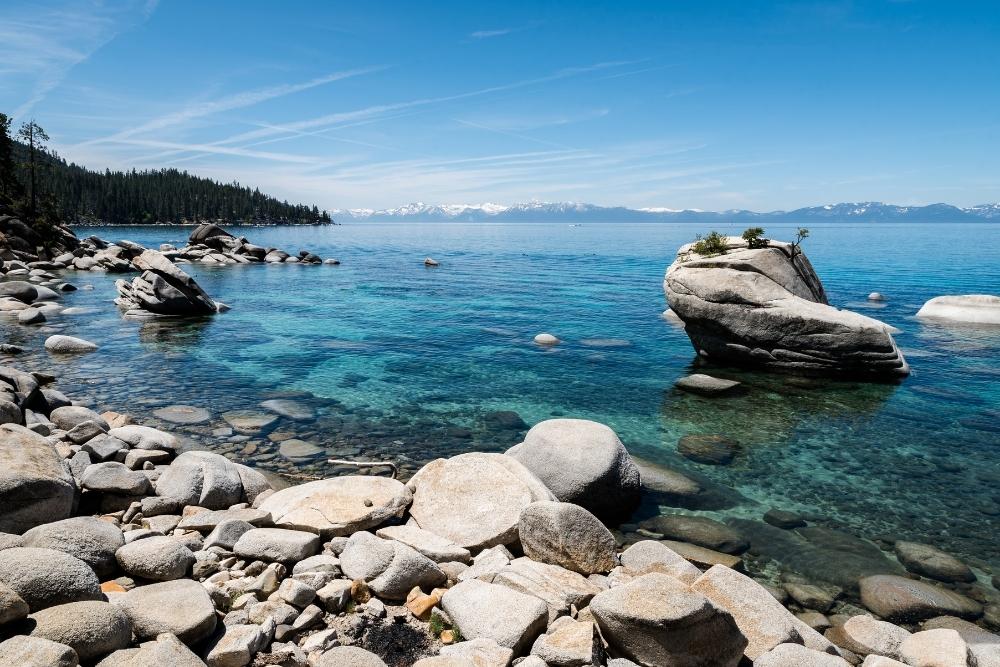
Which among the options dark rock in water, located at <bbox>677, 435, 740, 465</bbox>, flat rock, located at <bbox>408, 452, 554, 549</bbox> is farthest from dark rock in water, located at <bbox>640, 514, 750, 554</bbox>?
dark rock in water, located at <bbox>677, 435, 740, 465</bbox>

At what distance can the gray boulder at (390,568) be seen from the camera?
7746 mm

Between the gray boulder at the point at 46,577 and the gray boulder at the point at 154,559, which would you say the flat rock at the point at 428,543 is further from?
the gray boulder at the point at 46,577

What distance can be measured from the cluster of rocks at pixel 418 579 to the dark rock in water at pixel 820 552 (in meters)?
0.32

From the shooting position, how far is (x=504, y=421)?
57.0ft

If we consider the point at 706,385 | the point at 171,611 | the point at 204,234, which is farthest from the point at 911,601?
the point at 204,234

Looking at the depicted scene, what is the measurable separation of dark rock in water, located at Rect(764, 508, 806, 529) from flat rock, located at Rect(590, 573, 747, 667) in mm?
5910

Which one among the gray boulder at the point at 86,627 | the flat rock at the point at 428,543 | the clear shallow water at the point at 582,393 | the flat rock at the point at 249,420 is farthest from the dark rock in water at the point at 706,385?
the gray boulder at the point at 86,627

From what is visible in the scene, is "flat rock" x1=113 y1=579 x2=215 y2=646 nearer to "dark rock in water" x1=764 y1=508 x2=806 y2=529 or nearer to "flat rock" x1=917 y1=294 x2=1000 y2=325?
"dark rock in water" x1=764 y1=508 x2=806 y2=529

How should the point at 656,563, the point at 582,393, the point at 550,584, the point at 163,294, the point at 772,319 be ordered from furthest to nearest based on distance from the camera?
the point at 163,294 → the point at 772,319 → the point at 582,393 → the point at 656,563 → the point at 550,584

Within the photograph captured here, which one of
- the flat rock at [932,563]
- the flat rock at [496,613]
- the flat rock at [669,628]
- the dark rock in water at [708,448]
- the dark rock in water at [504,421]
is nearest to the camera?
the flat rock at [669,628]

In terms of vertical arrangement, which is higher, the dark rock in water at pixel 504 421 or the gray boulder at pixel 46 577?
the gray boulder at pixel 46 577

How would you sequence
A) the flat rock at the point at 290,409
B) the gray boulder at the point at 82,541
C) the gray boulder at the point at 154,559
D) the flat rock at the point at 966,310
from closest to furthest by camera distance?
the gray boulder at the point at 82,541
the gray boulder at the point at 154,559
the flat rock at the point at 290,409
the flat rock at the point at 966,310

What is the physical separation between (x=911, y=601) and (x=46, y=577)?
481 inches

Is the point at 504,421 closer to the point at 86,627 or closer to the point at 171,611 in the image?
the point at 171,611
